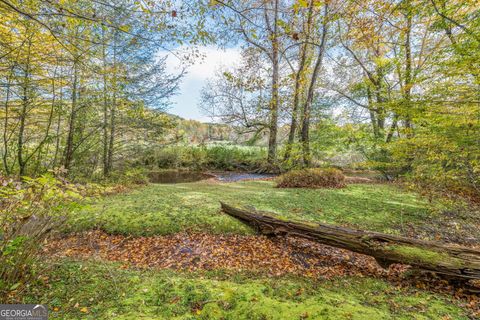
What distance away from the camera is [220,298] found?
1784 mm

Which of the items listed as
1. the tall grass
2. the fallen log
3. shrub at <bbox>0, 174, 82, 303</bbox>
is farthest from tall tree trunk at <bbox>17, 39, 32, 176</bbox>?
the tall grass

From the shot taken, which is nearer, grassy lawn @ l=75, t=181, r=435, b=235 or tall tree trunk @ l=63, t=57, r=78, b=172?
grassy lawn @ l=75, t=181, r=435, b=235

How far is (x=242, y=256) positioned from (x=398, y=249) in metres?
1.78

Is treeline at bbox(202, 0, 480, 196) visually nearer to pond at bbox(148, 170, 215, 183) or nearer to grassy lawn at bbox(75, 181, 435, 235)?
grassy lawn at bbox(75, 181, 435, 235)

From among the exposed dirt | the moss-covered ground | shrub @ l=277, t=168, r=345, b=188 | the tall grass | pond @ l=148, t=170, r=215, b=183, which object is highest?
the tall grass

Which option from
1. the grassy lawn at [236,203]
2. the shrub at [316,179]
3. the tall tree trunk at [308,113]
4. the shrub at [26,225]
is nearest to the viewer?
the shrub at [26,225]

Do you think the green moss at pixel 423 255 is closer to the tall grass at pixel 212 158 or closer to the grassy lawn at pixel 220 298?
the grassy lawn at pixel 220 298

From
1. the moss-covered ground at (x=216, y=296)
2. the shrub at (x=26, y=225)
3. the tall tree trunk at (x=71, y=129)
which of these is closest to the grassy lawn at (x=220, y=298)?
the moss-covered ground at (x=216, y=296)

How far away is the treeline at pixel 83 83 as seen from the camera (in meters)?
3.14

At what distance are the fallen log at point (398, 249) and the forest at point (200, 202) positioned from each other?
1 cm

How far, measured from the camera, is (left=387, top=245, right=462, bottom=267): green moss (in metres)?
2.19

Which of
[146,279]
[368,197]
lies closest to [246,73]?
[368,197]

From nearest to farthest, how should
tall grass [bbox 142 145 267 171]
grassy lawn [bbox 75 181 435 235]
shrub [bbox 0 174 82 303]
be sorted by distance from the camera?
shrub [bbox 0 174 82 303]
grassy lawn [bbox 75 181 435 235]
tall grass [bbox 142 145 267 171]

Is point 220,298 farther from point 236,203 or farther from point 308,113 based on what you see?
point 308,113
